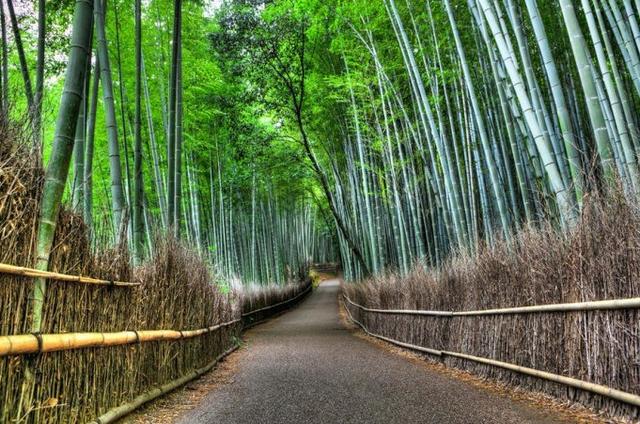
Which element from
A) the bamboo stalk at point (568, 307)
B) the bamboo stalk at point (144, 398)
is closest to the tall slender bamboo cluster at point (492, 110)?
the bamboo stalk at point (568, 307)

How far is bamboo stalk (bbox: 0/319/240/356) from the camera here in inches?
72.9

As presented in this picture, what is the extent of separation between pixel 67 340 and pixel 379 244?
28.3 feet

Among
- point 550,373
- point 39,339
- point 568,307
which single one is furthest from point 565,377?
point 39,339

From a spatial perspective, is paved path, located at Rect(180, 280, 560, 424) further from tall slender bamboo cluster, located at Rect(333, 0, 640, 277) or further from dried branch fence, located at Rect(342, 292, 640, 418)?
tall slender bamboo cluster, located at Rect(333, 0, 640, 277)

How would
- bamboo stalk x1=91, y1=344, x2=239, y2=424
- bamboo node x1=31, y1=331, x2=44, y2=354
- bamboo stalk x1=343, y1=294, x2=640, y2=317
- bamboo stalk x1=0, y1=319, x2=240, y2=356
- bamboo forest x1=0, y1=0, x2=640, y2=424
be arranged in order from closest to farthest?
bamboo stalk x1=0, y1=319, x2=240, y2=356 < bamboo node x1=31, y1=331, x2=44, y2=354 < bamboo forest x1=0, y1=0, x2=640, y2=424 < bamboo stalk x1=343, y1=294, x2=640, y2=317 < bamboo stalk x1=91, y1=344, x2=239, y2=424

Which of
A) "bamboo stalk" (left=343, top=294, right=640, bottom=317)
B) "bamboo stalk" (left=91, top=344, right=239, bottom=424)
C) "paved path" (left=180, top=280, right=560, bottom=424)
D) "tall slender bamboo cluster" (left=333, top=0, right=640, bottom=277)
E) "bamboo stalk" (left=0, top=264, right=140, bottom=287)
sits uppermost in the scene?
"tall slender bamboo cluster" (left=333, top=0, right=640, bottom=277)

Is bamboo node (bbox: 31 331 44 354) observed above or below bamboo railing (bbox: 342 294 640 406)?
above

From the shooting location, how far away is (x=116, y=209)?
438cm

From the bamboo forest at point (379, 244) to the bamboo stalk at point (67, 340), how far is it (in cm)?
1

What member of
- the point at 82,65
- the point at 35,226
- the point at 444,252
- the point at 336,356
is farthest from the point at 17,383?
the point at 444,252

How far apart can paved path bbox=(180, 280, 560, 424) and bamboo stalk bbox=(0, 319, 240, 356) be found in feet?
2.00

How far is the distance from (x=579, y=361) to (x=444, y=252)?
18.2 ft

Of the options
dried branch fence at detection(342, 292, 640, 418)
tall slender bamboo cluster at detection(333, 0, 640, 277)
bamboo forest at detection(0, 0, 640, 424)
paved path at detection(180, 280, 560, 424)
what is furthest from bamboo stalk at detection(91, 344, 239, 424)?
tall slender bamboo cluster at detection(333, 0, 640, 277)

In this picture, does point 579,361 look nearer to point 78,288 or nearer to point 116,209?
point 78,288
